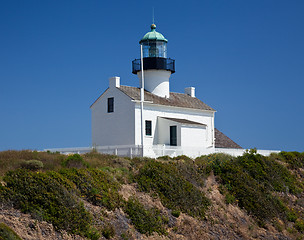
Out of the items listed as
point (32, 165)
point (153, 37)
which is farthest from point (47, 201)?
point (153, 37)

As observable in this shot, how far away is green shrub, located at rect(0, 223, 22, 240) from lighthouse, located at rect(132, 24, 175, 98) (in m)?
21.6

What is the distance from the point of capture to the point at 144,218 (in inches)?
645

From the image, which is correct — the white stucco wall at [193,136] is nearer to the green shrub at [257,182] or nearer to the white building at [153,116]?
the white building at [153,116]

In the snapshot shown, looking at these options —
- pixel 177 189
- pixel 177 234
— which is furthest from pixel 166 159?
pixel 177 234

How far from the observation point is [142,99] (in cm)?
2848

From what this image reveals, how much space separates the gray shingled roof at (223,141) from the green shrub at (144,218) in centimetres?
1972

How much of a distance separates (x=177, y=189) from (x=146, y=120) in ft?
35.0

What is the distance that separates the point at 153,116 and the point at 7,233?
1951 cm

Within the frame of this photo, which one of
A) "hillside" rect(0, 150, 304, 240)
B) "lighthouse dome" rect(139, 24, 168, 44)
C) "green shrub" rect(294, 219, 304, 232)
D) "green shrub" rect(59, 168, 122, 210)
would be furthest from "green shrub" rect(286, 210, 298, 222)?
"lighthouse dome" rect(139, 24, 168, 44)

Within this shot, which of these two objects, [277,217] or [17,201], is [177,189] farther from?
[17,201]

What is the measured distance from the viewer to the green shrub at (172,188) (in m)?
18.8

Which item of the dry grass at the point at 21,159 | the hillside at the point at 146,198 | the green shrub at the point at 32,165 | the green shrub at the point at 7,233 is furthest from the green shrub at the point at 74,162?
the green shrub at the point at 7,233

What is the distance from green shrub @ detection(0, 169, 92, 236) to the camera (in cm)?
1343

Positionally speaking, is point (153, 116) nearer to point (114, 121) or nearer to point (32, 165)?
point (114, 121)
